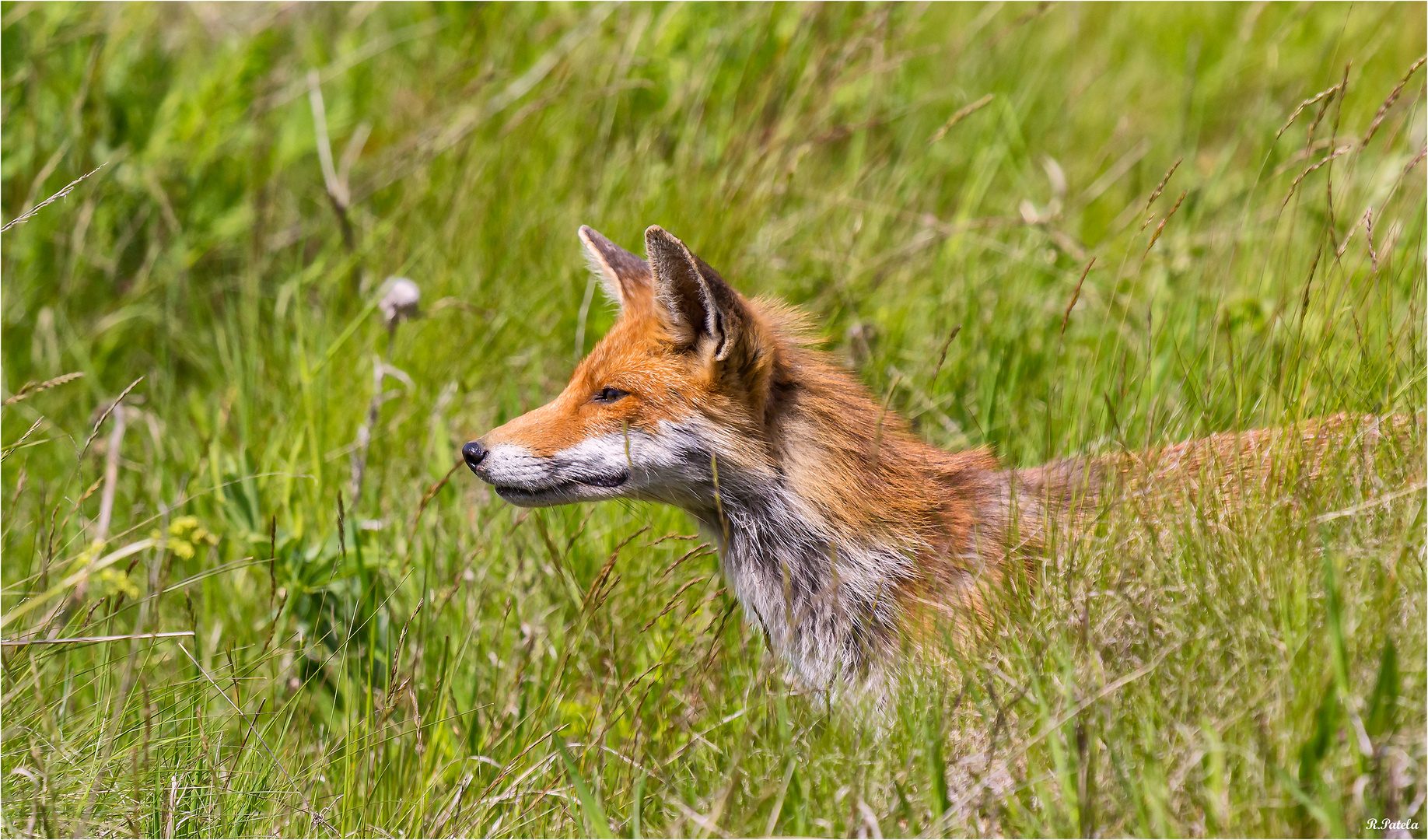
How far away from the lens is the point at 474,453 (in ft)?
12.7

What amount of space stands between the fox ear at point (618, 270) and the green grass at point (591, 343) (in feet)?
2.15

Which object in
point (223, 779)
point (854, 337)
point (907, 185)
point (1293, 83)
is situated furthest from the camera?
point (1293, 83)

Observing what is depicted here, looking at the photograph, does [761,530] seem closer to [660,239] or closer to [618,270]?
[660,239]

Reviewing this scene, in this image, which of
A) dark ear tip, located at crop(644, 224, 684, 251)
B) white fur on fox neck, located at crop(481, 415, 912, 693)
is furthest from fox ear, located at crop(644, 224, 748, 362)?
white fur on fox neck, located at crop(481, 415, 912, 693)

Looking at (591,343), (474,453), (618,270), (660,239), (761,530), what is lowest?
(591,343)

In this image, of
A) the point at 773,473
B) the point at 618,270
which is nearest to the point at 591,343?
the point at 618,270

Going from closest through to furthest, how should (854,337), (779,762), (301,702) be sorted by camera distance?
(779,762), (301,702), (854,337)

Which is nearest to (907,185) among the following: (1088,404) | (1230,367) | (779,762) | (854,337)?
(854,337)

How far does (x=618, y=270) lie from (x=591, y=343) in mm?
1127

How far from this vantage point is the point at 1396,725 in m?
2.35

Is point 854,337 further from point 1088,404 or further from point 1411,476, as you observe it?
point 1411,476

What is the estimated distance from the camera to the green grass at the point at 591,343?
8.63 ft

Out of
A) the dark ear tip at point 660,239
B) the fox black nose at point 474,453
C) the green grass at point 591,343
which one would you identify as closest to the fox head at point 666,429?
the fox black nose at point 474,453

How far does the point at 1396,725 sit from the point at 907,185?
459 centimetres
